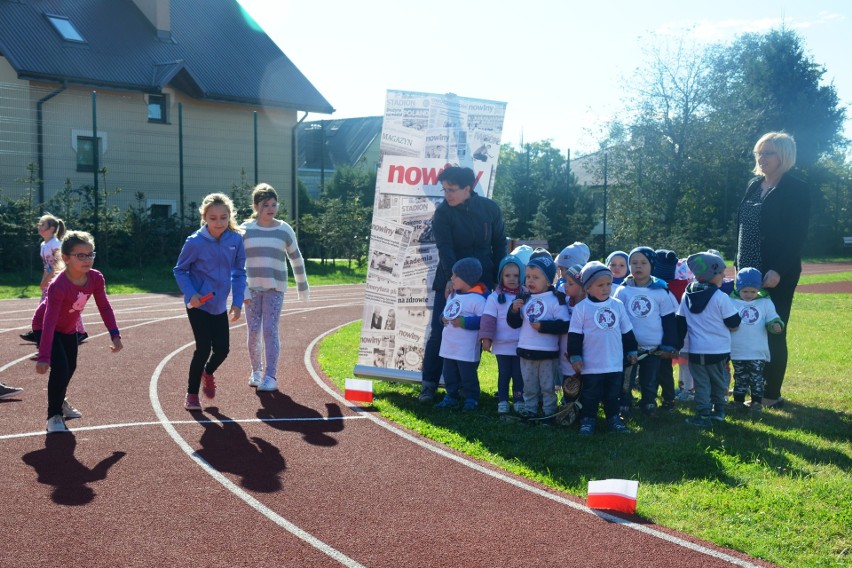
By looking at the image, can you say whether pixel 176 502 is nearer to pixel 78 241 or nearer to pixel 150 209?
pixel 78 241

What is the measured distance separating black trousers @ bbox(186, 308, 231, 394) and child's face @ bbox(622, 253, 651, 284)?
392cm

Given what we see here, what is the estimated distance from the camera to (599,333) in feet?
24.0

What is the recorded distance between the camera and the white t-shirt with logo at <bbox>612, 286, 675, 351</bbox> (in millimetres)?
7812

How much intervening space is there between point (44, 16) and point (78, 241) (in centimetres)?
2723

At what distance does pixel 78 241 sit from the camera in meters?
7.47

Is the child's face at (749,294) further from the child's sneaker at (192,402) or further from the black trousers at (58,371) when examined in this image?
the black trousers at (58,371)

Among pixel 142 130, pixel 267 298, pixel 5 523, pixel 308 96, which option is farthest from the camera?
pixel 308 96

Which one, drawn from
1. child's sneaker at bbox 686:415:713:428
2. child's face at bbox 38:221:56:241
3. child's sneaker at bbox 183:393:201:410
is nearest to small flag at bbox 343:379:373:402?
child's sneaker at bbox 183:393:201:410

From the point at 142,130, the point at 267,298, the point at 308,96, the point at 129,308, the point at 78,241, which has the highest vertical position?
the point at 308,96

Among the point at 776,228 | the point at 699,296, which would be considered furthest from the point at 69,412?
the point at 776,228

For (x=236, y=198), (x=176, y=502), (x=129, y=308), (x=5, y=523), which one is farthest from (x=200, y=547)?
(x=236, y=198)

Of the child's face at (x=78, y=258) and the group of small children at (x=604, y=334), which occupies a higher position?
the child's face at (x=78, y=258)

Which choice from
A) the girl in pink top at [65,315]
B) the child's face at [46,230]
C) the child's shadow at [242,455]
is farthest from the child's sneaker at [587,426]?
the child's face at [46,230]

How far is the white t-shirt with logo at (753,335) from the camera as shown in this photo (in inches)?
319
